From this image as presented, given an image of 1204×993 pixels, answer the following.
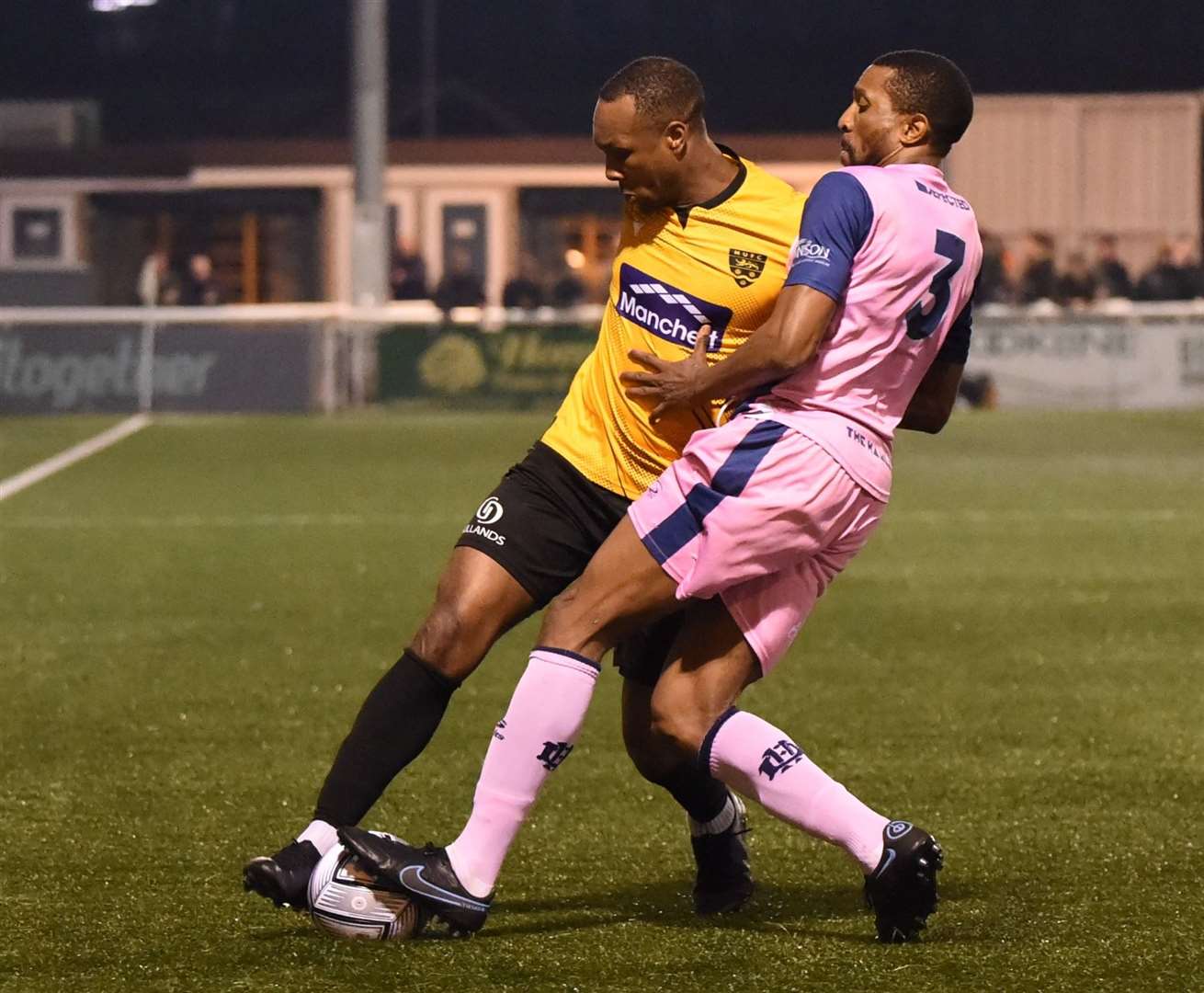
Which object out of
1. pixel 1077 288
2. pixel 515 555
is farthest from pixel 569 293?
pixel 515 555

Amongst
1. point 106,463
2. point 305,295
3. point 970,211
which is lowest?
point 305,295

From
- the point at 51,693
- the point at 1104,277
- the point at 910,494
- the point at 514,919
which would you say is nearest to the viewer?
the point at 514,919

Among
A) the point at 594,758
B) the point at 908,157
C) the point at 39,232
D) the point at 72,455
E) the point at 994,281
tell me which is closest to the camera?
the point at 908,157

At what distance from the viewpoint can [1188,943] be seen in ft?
15.8

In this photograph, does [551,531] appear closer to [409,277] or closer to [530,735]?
[530,735]

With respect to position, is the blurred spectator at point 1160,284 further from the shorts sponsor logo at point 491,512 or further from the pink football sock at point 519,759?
the pink football sock at point 519,759

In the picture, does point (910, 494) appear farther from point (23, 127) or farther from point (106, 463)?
point (23, 127)

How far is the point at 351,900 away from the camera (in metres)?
4.77

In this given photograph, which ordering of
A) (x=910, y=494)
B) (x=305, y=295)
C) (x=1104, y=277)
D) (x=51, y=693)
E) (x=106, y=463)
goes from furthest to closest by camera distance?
1. (x=305, y=295)
2. (x=1104, y=277)
3. (x=106, y=463)
4. (x=910, y=494)
5. (x=51, y=693)

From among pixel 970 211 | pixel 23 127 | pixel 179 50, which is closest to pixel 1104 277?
pixel 970 211

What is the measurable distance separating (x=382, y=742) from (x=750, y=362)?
112 centimetres

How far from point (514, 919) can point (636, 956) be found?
406mm

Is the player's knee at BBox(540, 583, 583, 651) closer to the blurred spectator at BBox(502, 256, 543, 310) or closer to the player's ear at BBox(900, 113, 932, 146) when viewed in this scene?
the player's ear at BBox(900, 113, 932, 146)

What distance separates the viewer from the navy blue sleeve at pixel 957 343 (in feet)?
16.3
